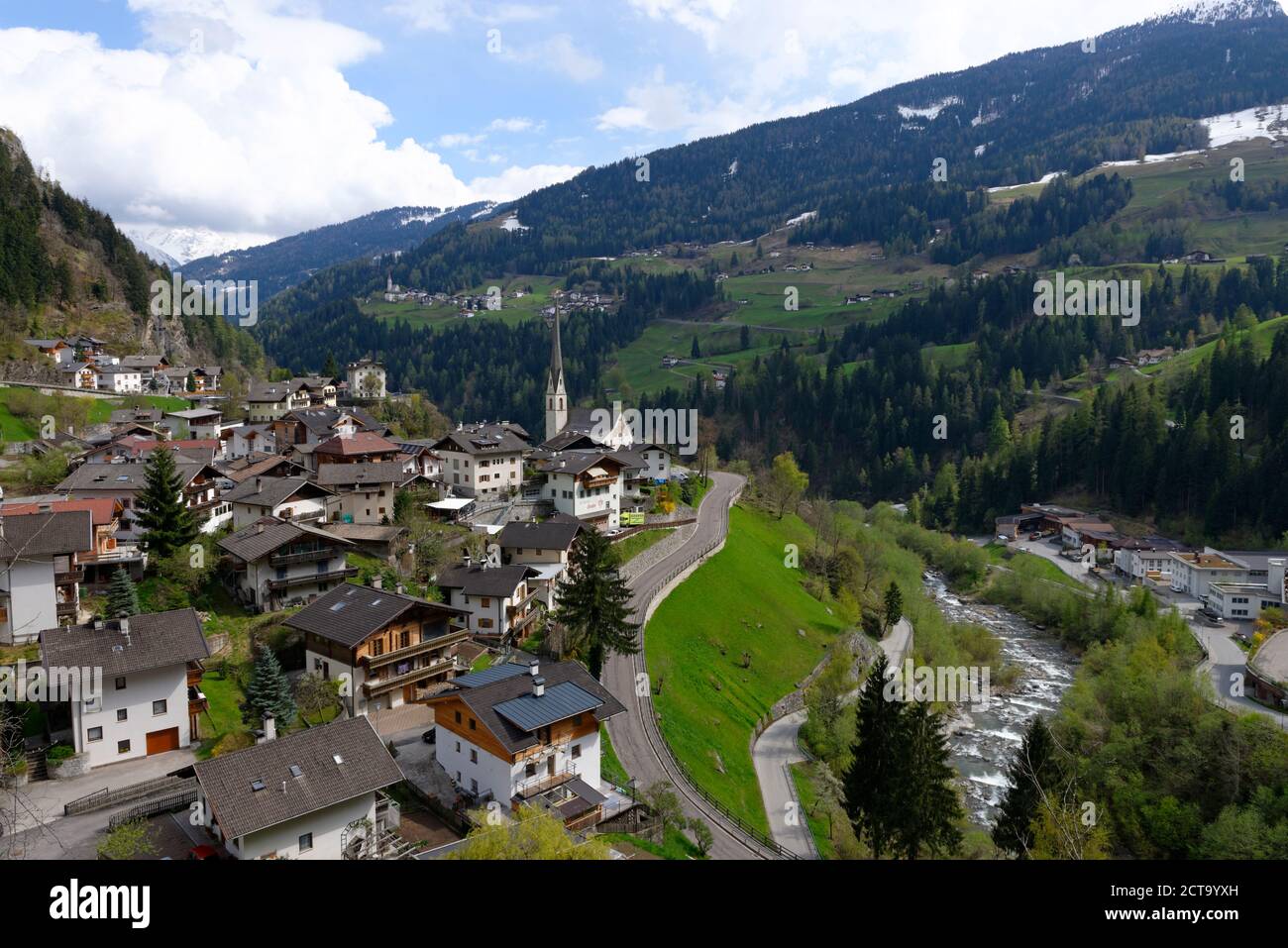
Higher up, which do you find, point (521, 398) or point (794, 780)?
point (521, 398)

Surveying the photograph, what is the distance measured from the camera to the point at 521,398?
17125 cm

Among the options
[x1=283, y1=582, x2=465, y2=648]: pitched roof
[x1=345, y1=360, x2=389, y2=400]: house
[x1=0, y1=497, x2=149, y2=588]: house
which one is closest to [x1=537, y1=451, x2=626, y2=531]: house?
[x1=283, y1=582, x2=465, y2=648]: pitched roof

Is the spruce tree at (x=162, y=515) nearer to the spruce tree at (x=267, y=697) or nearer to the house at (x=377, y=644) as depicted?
the house at (x=377, y=644)

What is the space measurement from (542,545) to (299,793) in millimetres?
26265

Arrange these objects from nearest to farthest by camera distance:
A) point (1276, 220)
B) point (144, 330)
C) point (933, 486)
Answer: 1. point (144, 330)
2. point (933, 486)
3. point (1276, 220)

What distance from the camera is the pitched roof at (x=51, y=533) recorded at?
104ft

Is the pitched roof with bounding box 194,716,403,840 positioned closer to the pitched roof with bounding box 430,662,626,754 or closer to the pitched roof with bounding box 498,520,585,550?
the pitched roof with bounding box 430,662,626,754

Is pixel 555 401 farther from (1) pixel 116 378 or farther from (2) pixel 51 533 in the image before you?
(2) pixel 51 533

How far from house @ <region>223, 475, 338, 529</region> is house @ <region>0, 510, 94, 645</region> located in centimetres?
1380

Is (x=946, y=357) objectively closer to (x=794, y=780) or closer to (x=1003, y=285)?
(x=1003, y=285)

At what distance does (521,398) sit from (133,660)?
473 feet

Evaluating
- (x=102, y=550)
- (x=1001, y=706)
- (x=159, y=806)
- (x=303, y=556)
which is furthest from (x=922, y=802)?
(x=102, y=550)
